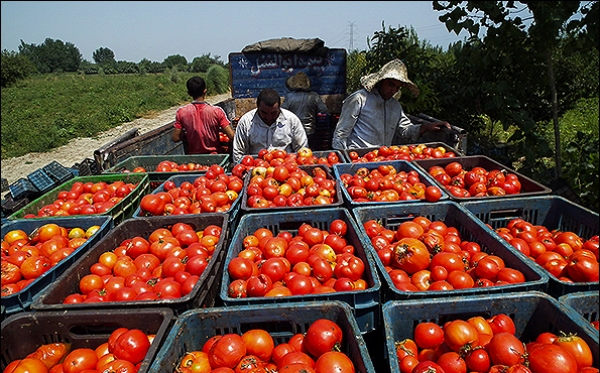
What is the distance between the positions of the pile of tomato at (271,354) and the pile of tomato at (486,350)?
38 centimetres

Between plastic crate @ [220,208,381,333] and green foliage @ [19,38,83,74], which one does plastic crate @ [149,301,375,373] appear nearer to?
plastic crate @ [220,208,381,333]

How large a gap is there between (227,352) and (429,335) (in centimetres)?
108

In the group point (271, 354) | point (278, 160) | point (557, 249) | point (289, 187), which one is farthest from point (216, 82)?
point (271, 354)

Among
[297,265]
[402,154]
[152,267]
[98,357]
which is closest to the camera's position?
[98,357]

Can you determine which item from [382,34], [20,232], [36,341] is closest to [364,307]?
[36,341]

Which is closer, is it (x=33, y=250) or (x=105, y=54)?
(x=105, y=54)

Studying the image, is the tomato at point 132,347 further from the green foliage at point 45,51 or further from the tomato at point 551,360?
the tomato at point 551,360

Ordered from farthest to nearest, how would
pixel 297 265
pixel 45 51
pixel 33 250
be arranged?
pixel 33 250, pixel 297 265, pixel 45 51

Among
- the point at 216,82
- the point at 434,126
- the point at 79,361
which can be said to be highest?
the point at 216,82

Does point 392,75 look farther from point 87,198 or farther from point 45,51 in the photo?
point 87,198

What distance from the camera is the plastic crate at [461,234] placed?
2.19 metres

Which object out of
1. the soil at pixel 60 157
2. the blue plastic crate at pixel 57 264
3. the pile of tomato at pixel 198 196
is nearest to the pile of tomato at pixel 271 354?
the blue plastic crate at pixel 57 264

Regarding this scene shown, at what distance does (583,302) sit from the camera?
2088 mm

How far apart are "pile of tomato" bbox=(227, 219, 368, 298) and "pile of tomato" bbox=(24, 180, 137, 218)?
68.9 inches
